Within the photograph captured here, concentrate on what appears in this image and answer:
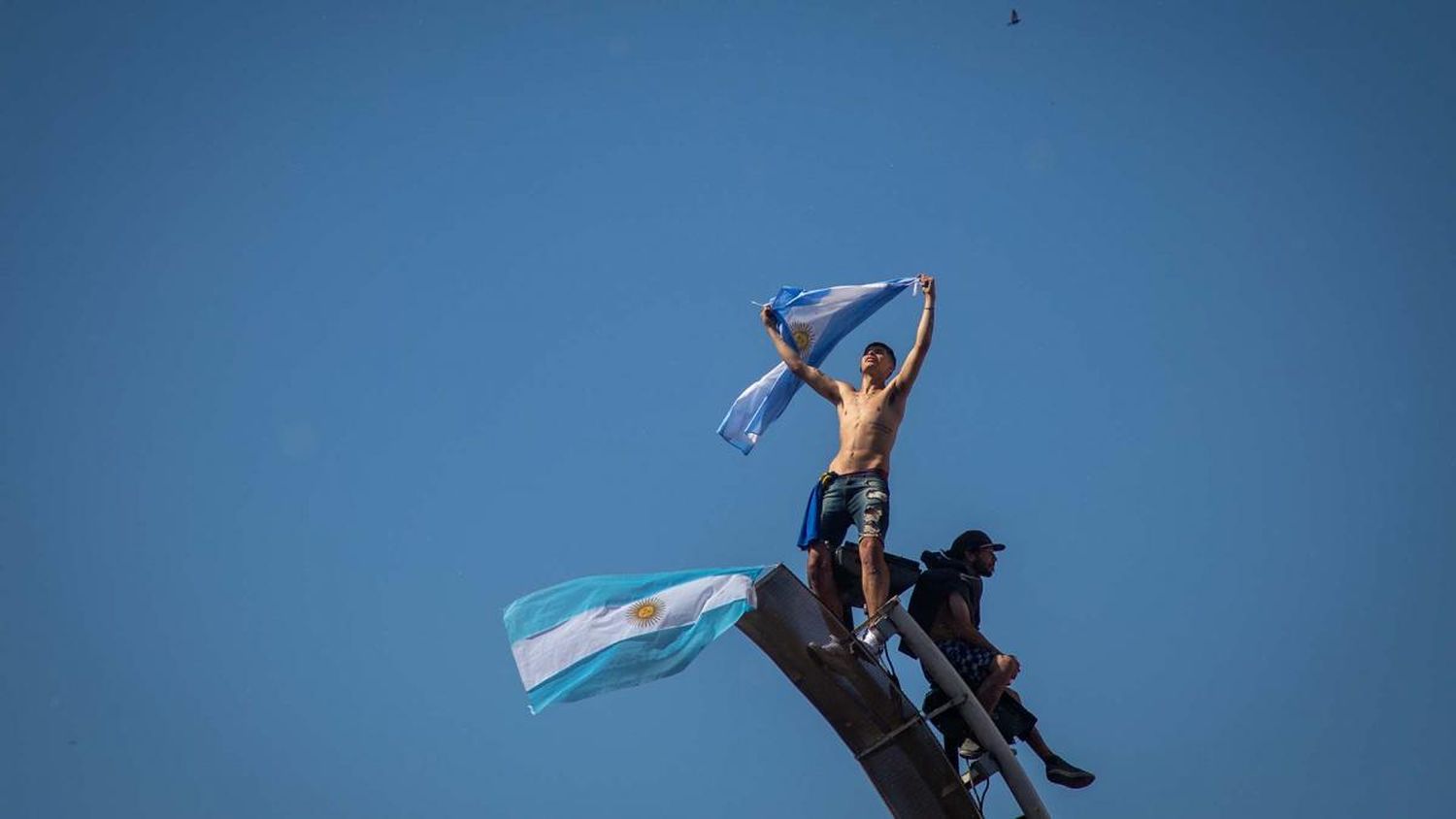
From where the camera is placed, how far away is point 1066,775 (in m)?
11.8

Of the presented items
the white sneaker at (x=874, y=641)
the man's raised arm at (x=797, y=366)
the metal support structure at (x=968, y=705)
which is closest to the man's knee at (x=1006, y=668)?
the metal support structure at (x=968, y=705)

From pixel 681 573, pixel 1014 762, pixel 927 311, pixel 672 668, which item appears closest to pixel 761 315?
pixel 927 311

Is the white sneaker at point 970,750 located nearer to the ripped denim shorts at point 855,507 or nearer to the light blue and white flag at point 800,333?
the ripped denim shorts at point 855,507

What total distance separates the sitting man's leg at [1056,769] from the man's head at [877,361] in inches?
137

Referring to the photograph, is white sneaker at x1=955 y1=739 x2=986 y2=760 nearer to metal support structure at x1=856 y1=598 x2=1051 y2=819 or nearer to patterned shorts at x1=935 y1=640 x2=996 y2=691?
metal support structure at x1=856 y1=598 x2=1051 y2=819

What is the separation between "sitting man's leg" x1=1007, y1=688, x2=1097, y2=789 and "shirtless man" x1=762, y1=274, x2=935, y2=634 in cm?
185

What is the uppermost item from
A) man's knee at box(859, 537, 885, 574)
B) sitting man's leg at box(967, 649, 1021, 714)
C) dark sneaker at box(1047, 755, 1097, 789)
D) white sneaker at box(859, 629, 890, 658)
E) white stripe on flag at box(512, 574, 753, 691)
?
white stripe on flag at box(512, 574, 753, 691)

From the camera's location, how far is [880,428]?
1279cm

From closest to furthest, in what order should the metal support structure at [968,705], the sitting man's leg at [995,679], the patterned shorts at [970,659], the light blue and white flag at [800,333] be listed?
the metal support structure at [968,705]
the sitting man's leg at [995,679]
the patterned shorts at [970,659]
the light blue and white flag at [800,333]

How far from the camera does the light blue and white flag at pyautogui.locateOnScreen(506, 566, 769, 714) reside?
11859mm

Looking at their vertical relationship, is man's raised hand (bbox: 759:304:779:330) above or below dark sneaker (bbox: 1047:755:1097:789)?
above

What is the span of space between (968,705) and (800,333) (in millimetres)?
4464

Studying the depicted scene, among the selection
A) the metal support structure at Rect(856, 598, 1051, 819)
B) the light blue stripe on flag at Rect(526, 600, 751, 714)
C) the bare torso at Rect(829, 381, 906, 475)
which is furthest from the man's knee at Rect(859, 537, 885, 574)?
the light blue stripe on flag at Rect(526, 600, 751, 714)

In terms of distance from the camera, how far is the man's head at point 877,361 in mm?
13281
